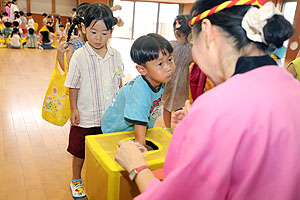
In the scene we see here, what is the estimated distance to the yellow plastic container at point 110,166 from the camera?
1185mm

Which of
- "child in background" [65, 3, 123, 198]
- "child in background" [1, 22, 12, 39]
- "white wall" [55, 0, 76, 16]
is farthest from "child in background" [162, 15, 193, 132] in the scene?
"white wall" [55, 0, 76, 16]

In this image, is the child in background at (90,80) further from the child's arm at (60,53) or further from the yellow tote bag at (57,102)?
the child's arm at (60,53)

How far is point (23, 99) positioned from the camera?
4.06m

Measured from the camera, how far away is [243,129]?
0.62 metres

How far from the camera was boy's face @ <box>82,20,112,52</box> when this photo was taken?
1.89m

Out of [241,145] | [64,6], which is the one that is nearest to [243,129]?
[241,145]

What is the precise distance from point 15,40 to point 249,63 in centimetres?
966

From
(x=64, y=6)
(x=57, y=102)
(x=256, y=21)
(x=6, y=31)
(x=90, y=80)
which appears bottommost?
(x=6, y=31)

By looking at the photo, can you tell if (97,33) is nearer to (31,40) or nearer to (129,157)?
(129,157)

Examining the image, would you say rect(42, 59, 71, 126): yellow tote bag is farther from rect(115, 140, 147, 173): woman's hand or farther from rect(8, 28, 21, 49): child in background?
rect(8, 28, 21, 49): child in background

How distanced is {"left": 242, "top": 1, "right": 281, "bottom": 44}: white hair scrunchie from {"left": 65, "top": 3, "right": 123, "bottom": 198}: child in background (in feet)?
4.30

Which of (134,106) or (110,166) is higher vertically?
(134,106)

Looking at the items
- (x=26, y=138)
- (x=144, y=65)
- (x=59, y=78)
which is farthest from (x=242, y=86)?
(x=26, y=138)

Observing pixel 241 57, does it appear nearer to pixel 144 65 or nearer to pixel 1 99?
pixel 144 65
